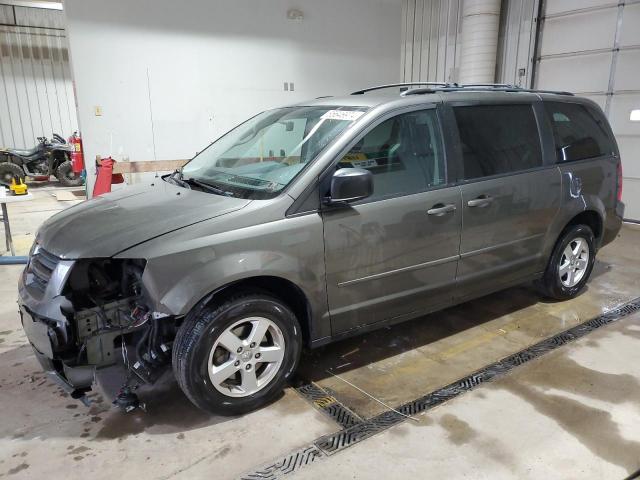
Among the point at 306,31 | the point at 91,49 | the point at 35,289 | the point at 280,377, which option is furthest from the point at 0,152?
the point at 280,377

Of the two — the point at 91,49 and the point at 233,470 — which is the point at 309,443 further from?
the point at 91,49

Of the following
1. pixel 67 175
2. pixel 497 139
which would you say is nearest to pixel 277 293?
pixel 497 139

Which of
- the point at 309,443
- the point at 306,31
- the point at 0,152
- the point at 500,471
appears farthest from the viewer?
the point at 0,152

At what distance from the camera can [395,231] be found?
9.05 feet

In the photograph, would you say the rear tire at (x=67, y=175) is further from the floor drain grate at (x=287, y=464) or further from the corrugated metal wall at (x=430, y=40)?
the floor drain grate at (x=287, y=464)

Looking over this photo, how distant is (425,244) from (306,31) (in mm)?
6111

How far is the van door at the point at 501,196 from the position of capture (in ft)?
10.2

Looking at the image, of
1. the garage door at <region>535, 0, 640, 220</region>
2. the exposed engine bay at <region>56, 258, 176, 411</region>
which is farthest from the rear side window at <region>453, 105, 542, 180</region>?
the garage door at <region>535, 0, 640, 220</region>

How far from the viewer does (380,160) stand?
2.78 m

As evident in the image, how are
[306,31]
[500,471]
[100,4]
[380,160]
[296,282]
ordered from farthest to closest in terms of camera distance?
[306,31] → [100,4] → [380,160] → [296,282] → [500,471]

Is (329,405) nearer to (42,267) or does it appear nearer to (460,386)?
(460,386)

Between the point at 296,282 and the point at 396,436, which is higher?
the point at 296,282

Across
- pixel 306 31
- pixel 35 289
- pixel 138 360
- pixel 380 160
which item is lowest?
pixel 138 360

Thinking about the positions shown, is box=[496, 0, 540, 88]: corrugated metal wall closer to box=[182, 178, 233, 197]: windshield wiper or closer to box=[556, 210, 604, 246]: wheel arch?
box=[556, 210, 604, 246]: wheel arch
